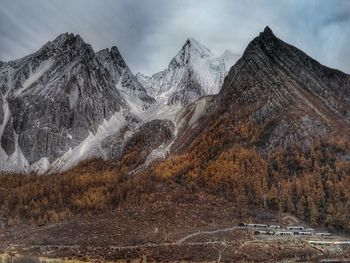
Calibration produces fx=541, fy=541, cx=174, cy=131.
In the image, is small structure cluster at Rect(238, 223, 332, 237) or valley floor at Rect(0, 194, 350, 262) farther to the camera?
small structure cluster at Rect(238, 223, 332, 237)

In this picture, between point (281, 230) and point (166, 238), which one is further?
point (281, 230)

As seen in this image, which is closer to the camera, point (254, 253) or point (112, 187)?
point (254, 253)

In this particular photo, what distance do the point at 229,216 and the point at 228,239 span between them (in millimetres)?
21545

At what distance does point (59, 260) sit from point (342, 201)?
280ft

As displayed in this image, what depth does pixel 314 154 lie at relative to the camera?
18175cm

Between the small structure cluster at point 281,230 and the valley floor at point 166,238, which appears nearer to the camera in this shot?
the valley floor at point 166,238

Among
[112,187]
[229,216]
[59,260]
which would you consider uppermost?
[112,187]

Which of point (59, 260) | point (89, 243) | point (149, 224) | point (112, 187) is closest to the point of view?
point (59, 260)

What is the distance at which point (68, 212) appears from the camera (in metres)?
174

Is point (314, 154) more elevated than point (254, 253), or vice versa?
point (314, 154)

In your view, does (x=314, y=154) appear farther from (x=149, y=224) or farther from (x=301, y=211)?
(x=149, y=224)

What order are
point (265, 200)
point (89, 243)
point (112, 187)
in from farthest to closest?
point (112, 187) → point (265, 200) → point (89, 243)

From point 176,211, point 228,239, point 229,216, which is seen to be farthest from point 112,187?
point 228,239

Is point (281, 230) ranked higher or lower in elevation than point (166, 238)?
higher
